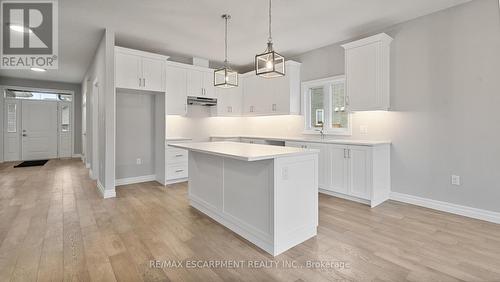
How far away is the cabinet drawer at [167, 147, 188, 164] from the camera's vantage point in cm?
496

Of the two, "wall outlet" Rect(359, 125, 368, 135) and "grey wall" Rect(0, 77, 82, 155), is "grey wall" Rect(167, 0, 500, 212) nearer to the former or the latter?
"wall outlet" Rect(359, 125, 368, 135)

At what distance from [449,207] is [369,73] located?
224 cm

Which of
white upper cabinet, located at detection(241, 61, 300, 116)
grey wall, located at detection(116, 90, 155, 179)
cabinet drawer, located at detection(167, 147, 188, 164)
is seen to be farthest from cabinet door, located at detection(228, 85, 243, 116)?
grey wall, located at detection(116, 90, 155, 179)

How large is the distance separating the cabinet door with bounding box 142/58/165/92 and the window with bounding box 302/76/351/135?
115 inches

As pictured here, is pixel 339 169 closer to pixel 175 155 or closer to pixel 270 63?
pixel 270 63

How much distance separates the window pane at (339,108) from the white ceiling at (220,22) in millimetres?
887

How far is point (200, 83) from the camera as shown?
545cm

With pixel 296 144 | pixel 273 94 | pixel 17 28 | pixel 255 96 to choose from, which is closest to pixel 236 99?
pixel 255 96

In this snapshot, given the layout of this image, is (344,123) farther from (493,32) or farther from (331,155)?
(493,32)

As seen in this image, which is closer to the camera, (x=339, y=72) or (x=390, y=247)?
(x=390, y=247)

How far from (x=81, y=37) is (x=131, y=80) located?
1192 mm

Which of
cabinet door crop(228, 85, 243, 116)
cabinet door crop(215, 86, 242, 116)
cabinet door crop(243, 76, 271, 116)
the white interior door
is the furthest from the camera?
the white interior door

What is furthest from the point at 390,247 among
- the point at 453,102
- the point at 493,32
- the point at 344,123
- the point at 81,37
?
the point at 81,37

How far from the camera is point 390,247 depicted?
237 cm
